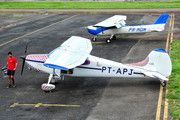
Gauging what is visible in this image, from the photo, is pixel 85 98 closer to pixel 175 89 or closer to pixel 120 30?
pixel 175 89

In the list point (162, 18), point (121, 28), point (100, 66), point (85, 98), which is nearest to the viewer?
point (85, 98)

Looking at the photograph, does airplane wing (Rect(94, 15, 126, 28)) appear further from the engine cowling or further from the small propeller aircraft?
the engine cowling

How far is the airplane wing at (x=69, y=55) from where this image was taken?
11.7 metres

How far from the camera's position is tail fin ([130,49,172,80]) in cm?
1293

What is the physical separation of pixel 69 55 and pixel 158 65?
4.77m

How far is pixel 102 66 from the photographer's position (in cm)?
1361

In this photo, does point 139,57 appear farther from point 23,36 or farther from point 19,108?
point 23,36

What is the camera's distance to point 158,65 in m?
13.1

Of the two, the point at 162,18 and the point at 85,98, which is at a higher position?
the point at 162,18

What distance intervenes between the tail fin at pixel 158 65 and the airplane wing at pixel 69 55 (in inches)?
138

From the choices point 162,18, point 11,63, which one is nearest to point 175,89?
point 11,63

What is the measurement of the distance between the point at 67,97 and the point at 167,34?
18.4 m

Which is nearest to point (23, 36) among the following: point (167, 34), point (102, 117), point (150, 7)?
point (167, 34)

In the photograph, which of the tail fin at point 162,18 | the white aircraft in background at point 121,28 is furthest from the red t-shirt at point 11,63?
the tail fin at point 162,18
